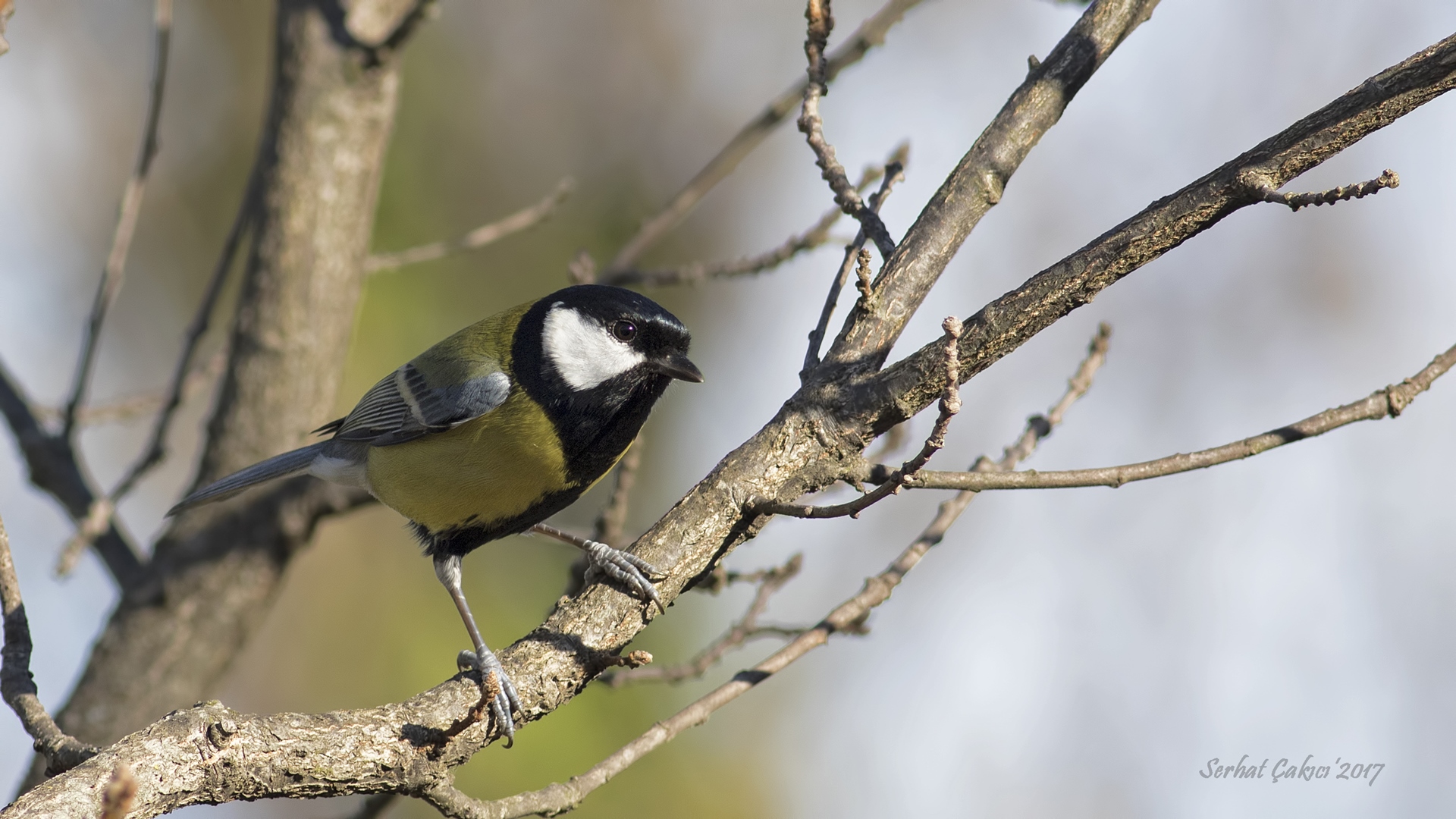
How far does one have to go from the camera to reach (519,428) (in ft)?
11.0

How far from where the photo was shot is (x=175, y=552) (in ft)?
12.5

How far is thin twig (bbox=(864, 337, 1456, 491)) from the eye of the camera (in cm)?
177

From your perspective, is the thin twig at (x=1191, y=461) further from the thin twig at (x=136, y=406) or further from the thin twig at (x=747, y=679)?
the thin twig at (x=136, y=406)

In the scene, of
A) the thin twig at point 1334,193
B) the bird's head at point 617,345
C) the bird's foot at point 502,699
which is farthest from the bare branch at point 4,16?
the thin twig at point 1334,193

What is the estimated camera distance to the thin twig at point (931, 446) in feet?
5.40

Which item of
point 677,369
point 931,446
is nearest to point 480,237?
point 677,369

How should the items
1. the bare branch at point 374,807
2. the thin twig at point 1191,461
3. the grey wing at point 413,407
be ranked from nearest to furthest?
the thin twig at point 1191,461
the bare branch at point 374,807
the grey wing at point 413,407

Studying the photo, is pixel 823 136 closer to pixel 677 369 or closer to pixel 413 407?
pixel 677 369

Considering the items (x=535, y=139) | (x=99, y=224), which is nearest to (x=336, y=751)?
(x=535, y=139)

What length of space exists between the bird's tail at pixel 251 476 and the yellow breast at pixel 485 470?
1.29 feet

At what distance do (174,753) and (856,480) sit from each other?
125 cm

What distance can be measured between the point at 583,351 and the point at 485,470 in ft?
1.62

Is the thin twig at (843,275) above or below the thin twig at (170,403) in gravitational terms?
below

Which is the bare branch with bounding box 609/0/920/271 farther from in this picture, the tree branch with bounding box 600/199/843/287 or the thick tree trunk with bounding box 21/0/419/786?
the thick tree trunk with bounding box 21/0/419/786
